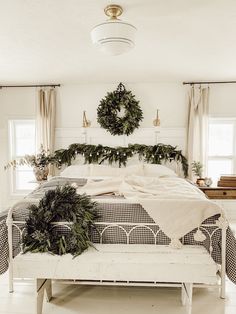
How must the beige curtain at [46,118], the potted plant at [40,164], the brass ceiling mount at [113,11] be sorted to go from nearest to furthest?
1. the brass ceiling mount at [113,11]
2. the potted plant at [40,164]
3. the beige curtain at [46,118]

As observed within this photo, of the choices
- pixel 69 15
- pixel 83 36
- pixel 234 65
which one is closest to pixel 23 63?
pixel 83 36

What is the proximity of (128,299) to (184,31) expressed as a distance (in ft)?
7.76

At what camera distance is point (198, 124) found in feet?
15.1

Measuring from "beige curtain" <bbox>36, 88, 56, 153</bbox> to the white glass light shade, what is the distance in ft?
9.57

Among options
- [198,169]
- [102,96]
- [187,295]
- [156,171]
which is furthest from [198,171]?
[187,295]

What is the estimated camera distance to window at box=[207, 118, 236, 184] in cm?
478

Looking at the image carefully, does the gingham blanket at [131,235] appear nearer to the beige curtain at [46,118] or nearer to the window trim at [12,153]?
the beige curtain at [46,118]

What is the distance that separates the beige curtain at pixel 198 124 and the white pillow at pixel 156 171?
593 mm

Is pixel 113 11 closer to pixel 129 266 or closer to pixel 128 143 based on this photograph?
pixel 129 266

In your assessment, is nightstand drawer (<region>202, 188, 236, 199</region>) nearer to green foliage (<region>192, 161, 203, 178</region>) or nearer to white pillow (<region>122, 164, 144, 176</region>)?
green foliage (<region>192, 161, 203, 178</region>)

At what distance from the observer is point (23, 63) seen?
3.49 metres

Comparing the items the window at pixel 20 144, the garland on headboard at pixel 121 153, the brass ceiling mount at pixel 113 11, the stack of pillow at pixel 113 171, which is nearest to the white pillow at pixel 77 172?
the stack of pillow at pixel 113 171

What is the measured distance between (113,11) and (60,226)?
171cm

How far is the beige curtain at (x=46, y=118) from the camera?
4773mm
